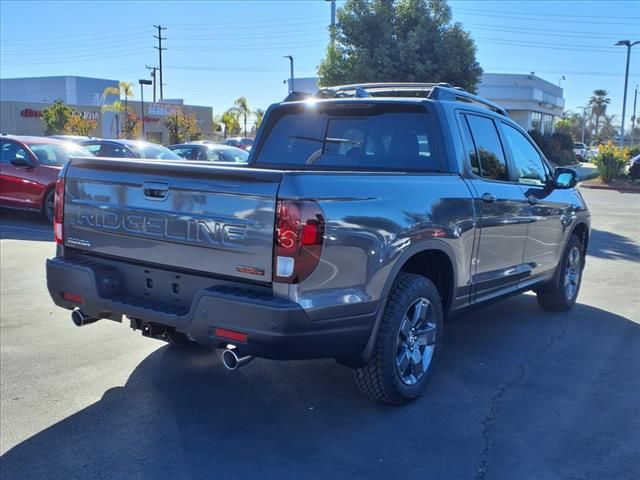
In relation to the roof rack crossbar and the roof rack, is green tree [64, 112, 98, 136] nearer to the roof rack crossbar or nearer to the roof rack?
the roof rack

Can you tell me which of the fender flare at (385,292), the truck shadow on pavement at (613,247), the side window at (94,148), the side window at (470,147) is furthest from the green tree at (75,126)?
the fender flare at (385,292)

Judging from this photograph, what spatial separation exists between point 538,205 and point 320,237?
301 centimetres

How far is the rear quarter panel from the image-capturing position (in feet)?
10.6

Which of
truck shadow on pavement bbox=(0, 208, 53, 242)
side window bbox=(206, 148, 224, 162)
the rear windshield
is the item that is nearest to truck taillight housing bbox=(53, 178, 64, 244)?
the rear windshield

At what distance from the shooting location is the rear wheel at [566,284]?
20.8 feet

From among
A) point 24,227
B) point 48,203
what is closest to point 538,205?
point 48,203

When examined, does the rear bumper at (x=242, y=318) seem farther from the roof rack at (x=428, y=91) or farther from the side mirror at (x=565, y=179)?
the side mirror at (x=565, y=179)

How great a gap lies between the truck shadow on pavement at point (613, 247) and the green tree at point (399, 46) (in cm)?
759

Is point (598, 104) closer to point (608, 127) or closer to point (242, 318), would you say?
point (608, 127)

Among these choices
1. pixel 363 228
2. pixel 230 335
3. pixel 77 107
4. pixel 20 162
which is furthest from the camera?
pixel 77 107

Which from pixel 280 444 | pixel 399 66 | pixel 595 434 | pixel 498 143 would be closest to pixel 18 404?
pixel 280 444

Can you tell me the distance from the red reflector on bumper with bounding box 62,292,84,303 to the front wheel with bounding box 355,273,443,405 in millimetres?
1777

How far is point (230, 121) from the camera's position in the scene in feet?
229

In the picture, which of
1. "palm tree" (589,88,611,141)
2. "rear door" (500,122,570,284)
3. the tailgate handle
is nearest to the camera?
the tailgate handle
